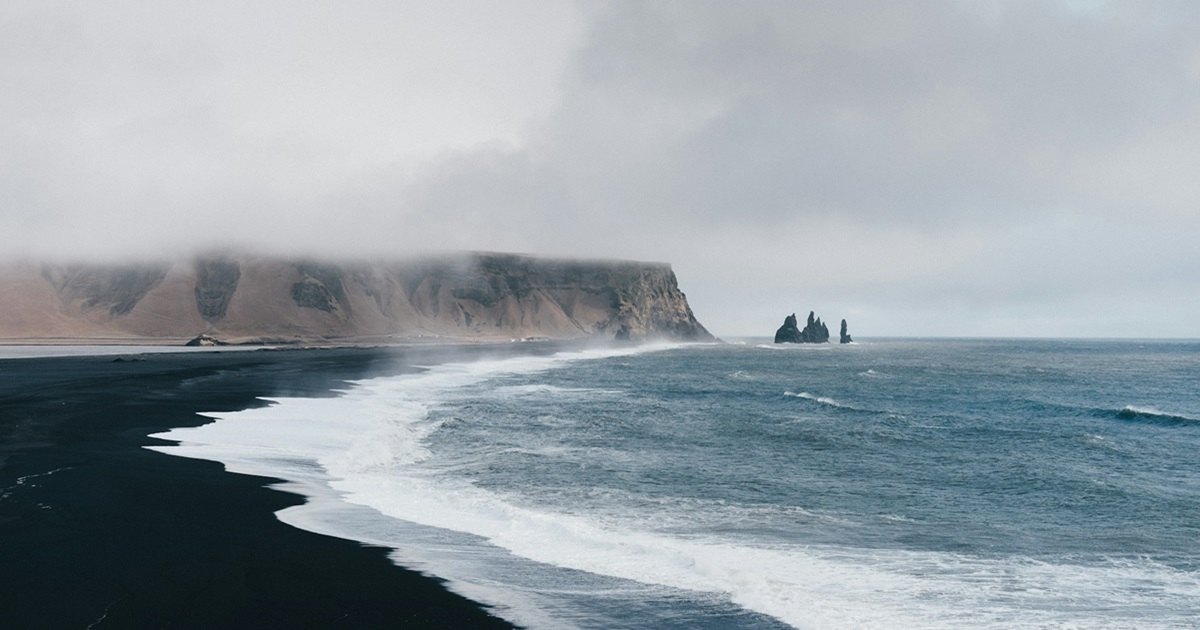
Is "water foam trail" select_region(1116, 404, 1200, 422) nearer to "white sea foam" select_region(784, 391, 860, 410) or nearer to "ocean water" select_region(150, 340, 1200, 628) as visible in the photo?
"ocean water" select_region(150, 340, 1200, 628)

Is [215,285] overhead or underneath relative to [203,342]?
overhead

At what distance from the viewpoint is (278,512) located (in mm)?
15164

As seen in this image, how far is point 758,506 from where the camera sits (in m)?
17.7

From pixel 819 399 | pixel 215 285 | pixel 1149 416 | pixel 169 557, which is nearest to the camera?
pixel 169 557

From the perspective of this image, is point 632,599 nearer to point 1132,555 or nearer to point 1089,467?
point 1132,555

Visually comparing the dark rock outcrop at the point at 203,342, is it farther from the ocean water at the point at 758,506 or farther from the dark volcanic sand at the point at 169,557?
the dark volcanic sand at the point at 169,557

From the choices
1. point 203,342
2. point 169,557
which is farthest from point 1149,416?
point 203,342

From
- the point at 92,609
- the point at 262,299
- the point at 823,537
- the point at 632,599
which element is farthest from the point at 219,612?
the point at 262,299

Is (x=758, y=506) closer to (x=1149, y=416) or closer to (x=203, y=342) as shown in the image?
(x=1149, y=416)

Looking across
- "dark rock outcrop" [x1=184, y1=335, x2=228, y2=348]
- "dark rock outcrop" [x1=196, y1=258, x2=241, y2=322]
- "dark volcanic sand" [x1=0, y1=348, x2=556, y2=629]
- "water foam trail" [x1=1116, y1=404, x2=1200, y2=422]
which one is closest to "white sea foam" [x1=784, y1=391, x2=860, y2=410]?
"water foam trail" [x1=1116, y1=404, x2=1200, y2=422]

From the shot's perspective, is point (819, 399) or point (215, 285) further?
point (215, 285)

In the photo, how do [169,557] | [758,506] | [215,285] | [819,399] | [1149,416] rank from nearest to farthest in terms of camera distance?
[169,557] → [758,506] → [1149,416] → [819,399] → [215,285]

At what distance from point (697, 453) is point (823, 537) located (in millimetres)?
11038

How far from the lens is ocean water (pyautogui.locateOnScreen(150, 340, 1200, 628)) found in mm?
11023
